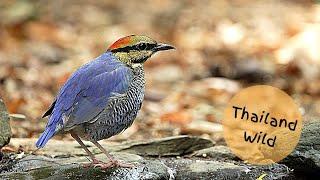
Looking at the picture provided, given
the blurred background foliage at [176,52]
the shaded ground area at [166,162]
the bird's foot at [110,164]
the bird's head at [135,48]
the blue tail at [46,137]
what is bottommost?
the blurred background foliage at [176,52]

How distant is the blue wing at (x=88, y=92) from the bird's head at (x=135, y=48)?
0.04 m

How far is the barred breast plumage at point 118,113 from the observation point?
433 centimetres

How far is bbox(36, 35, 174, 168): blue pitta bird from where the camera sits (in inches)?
168

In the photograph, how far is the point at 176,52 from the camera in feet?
33.3

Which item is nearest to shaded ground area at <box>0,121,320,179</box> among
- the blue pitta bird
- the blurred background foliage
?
the blue pitta bird

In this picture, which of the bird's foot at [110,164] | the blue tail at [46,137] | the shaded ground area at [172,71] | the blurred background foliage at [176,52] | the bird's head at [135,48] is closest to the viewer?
the blue tail at [46,137]

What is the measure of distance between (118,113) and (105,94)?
13cm

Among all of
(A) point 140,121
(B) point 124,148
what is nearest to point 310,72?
(A) point 140,121

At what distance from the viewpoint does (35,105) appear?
7859 mm

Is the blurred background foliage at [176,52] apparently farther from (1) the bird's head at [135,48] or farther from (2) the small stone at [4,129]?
(1) the bird's head at [135,48]

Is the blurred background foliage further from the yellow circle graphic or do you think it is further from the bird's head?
the bird's head

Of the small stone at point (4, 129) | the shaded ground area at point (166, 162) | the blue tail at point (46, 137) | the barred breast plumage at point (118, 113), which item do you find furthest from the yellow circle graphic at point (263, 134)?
the small stone at point (4, 129)

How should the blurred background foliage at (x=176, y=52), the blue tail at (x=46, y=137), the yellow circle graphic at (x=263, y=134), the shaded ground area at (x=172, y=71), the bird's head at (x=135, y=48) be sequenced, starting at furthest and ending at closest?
the blurred background foliage at (x=176, y=52)
the shaded ground area at (x=172, y=71)
the yellow circle graphic at (x=263, y=134)
the bird's head at (x=135, y=48)
the blue tail at (x=46, y=137)

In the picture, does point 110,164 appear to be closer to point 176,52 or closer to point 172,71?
point 172,71
